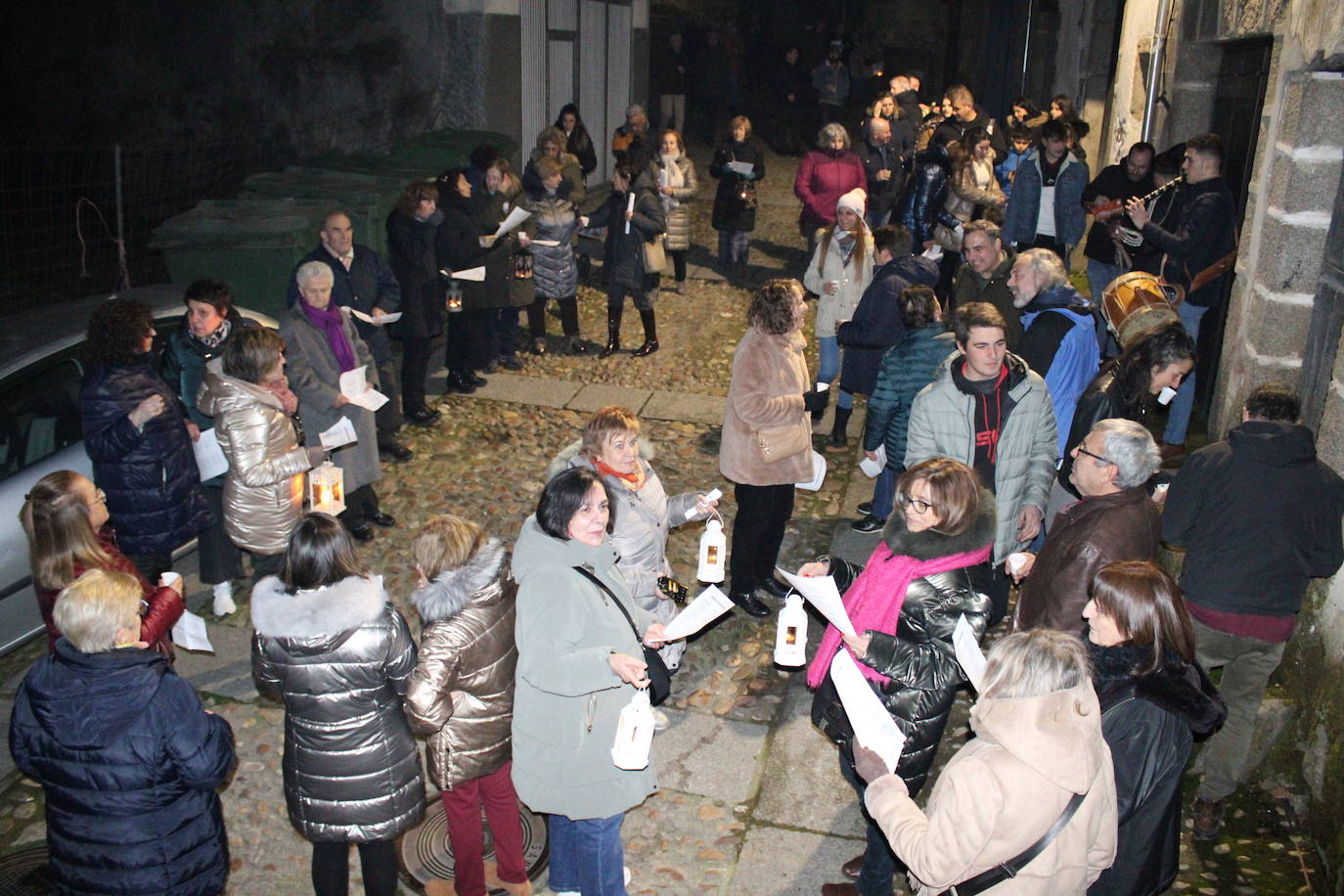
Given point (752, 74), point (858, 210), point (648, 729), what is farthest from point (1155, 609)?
point (752, 74)

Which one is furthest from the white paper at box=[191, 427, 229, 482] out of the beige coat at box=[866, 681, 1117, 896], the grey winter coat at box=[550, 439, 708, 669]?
the beige coat at box=[866, 681, 1117, 896]

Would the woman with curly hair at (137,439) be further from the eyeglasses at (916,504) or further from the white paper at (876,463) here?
the white paper at (876,463)

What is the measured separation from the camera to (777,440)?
20.1ft

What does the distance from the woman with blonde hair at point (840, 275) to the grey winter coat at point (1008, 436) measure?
3.09 meters

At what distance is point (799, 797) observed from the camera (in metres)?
5.32

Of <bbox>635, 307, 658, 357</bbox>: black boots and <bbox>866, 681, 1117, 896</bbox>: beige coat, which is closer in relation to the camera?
<bbox>866, 681, 1117, 896</bbox>: beige coat

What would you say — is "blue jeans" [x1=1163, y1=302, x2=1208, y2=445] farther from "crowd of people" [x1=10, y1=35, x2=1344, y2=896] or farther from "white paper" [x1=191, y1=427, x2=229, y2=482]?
"white paper" [x1=191, y1=427, x2=229, y2=482]

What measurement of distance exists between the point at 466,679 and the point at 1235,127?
24.6 ft

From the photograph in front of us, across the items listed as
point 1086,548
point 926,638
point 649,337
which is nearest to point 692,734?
point 926,638

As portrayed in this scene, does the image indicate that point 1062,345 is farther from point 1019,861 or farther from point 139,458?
point 139,458

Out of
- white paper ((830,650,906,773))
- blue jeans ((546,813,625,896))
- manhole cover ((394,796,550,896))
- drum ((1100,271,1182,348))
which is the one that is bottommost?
manhole cover ((394,796,550,896))

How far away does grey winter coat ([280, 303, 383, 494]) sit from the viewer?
22.6 feet

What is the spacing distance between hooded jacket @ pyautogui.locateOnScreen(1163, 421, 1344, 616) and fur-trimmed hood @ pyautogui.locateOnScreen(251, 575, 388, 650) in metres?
3.31

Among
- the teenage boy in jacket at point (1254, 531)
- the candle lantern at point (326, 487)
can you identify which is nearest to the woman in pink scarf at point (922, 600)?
the teenage boy in jacket at point (1254, 531)
